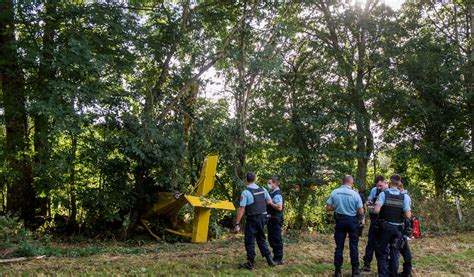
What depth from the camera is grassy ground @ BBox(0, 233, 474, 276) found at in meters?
7.93

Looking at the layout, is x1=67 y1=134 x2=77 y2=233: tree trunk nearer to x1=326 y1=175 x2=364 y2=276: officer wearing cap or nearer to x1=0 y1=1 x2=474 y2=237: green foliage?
x1=0 y1=1 x2=474 y2=237: green foliage

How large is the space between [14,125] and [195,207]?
6.00m

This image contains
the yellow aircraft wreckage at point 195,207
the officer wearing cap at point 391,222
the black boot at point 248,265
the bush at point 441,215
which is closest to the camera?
the officer wearing cap at point 391,222

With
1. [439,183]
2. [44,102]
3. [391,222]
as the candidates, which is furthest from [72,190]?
[439,183]

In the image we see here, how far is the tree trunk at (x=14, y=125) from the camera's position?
11.8 meters

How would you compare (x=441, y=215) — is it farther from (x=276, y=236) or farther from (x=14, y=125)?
(x=14, y=125)

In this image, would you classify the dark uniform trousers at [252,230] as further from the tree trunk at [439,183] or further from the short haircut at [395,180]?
the tree trunk at [439,183]

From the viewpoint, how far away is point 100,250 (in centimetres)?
1099

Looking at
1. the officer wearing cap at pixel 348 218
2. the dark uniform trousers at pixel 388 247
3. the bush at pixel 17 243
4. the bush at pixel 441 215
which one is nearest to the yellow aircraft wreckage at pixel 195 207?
the bush at pixel 17 243

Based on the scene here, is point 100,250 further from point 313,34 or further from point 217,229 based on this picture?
point 313,34

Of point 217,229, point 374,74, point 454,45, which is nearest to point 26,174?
point 217,229

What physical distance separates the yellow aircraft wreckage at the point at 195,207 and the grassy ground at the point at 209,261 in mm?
781

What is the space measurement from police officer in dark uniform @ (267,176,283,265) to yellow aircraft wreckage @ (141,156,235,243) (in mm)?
3458

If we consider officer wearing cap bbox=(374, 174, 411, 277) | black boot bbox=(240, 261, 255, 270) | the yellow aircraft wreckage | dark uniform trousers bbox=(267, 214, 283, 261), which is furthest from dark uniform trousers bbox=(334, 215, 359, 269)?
the yellow aircraft wreckage
